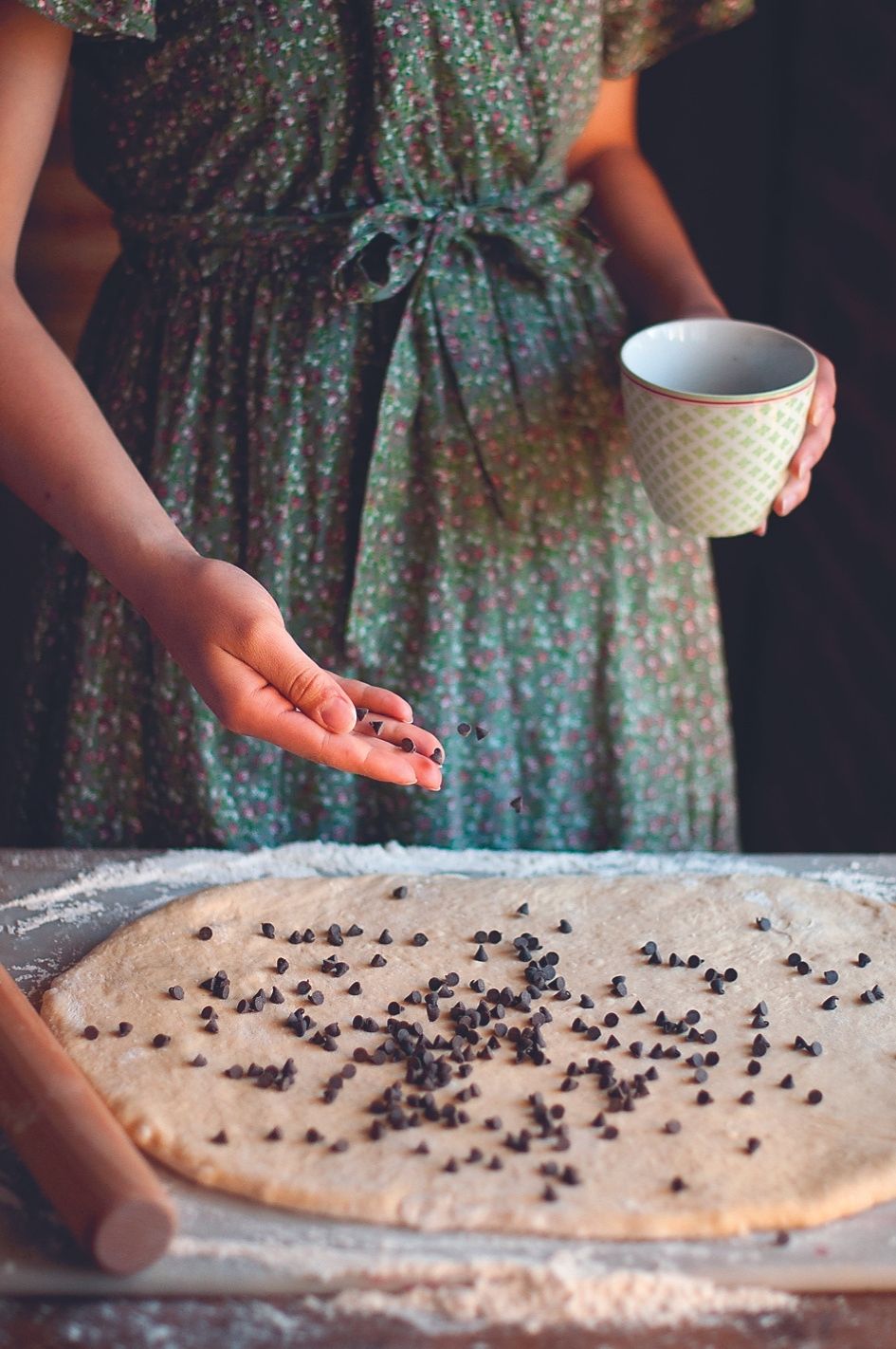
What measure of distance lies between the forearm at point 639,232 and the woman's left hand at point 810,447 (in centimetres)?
29

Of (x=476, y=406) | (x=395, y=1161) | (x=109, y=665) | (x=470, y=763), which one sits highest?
(x=476, y=406)

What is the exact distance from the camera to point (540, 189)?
1462 millimetres

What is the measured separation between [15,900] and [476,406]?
0.69m

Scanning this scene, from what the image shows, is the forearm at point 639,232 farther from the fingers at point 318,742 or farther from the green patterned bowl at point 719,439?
the fingers at point 318,742

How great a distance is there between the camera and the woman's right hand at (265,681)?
3.50 ft

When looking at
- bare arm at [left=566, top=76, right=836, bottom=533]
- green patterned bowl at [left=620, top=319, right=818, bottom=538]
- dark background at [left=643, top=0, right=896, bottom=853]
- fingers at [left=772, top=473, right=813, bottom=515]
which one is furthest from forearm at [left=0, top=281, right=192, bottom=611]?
dark background at [left=643, top=0, right=896, bottom=853]

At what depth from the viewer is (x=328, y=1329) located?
834 millimetres

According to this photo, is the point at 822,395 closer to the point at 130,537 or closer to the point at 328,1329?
the point at 130,537

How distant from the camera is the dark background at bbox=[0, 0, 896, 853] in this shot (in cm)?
224

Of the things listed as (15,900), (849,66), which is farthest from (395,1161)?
(849,66)

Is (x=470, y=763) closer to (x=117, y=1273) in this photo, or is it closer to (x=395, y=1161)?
(x=395, y=1161)

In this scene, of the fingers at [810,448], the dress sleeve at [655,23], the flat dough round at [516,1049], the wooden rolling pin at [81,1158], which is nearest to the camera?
the wooden rolling pin at [81,1158]

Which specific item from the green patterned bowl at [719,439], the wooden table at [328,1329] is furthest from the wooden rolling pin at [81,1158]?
the green patterned bowl at [719,439]

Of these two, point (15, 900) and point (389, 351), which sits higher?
point (389, 351)
